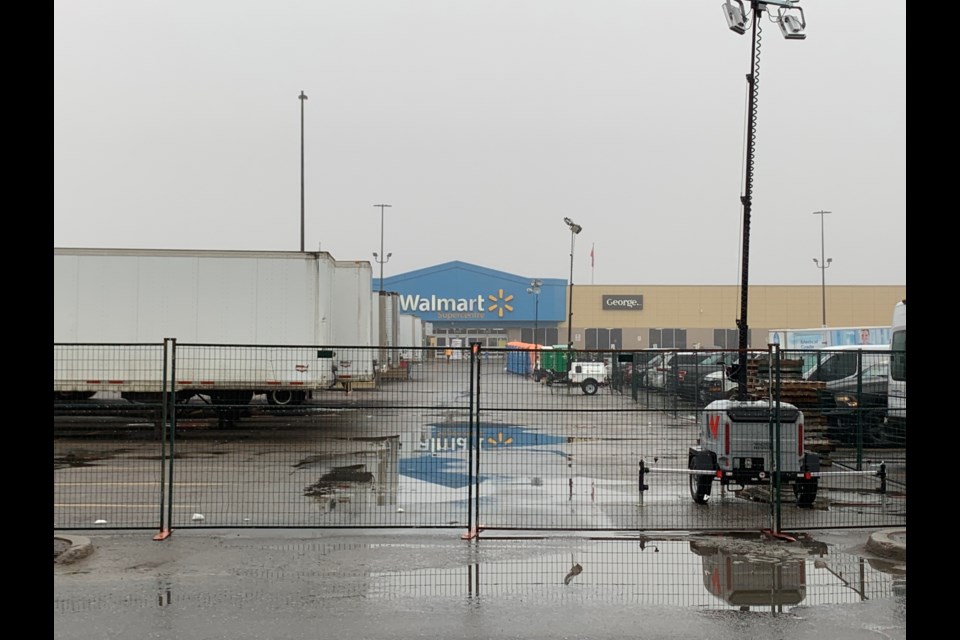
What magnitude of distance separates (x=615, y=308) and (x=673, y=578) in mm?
79274

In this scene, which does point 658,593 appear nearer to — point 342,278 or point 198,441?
point 198,441

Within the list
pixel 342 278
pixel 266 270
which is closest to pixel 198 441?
pixel 266 270

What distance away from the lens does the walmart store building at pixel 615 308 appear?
84688 mm

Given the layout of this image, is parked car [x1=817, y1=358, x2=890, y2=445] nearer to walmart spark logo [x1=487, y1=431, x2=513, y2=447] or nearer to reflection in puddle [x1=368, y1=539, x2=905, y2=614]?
walmart spark logo [x1=487, y1=431, x2=513, y2=447]

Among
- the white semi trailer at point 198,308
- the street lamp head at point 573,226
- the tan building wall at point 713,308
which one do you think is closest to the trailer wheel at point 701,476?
the white semi trailer at point 198,308

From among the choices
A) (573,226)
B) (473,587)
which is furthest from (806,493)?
(573,226)

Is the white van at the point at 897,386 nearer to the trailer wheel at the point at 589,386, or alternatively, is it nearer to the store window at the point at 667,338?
the trailer wheel at the point at 589,386

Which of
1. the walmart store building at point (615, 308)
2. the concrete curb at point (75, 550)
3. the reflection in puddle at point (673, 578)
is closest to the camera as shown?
the reflection in puddle at point (673, 578)

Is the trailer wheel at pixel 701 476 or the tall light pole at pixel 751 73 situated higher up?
the tall light pole at pixel 751 73

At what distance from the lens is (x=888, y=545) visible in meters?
Answer: 9.14

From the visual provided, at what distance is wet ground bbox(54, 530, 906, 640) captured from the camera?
22.0 feet

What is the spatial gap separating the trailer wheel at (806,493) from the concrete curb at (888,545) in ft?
6.25

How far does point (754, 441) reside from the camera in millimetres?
11266
